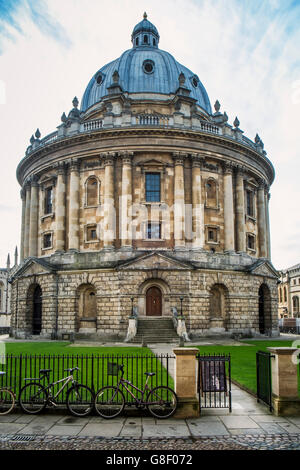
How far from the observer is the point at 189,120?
1500 inches

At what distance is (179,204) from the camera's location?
36.3m

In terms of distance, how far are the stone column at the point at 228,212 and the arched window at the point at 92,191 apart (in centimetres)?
1190

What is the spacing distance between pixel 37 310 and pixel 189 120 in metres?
22.4

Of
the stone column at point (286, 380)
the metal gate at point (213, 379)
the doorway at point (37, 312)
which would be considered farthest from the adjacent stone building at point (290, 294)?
the stone column at point (286, 380)

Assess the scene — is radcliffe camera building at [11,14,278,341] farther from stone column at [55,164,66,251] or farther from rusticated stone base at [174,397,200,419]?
rusticated stone base at [174,397,200,419]

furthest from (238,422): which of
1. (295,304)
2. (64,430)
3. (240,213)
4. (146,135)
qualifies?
(295,304)

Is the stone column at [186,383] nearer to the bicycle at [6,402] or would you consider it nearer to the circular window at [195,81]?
the bicycle at [6,402]

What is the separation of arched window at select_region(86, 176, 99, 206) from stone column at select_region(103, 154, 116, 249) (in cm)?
170

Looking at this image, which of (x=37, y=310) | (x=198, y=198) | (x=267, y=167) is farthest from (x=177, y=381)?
(x=267, y=167)

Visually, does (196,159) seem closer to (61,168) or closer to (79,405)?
(61,168)

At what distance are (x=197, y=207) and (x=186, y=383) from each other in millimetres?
26762

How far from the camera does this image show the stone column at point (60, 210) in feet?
126

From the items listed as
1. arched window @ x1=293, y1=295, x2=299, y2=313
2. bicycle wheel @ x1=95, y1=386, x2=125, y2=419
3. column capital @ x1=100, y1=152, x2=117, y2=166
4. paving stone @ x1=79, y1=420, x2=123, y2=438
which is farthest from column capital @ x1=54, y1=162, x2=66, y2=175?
arched window @ x1=293, y1=295, x2=299, y2=313

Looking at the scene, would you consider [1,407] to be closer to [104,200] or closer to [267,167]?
[104,200]
